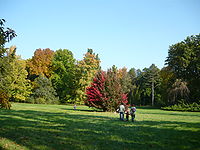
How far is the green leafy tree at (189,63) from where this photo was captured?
4406 centimetres

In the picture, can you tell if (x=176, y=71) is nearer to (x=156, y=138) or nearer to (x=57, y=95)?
(x=57, y=95)

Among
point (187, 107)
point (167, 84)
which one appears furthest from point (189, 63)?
point (187, 107)

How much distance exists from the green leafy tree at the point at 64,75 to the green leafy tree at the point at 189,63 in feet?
86.3

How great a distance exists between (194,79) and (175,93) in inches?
261

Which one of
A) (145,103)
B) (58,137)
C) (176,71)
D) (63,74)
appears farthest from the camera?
(145,103)

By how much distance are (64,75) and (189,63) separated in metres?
33.6

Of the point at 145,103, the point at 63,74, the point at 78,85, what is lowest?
the point at 145,103

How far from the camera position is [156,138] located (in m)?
8.27

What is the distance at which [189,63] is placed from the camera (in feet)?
148

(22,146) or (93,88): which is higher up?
(93,88)

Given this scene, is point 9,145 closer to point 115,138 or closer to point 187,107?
point 115,138

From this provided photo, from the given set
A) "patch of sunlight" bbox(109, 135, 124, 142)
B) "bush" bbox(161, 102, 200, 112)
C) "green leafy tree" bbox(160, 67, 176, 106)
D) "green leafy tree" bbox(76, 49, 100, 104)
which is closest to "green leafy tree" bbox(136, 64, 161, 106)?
"green leafy tree" bbox(160, 67, 176, 106)

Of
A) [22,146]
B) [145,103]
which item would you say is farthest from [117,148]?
[145,103]

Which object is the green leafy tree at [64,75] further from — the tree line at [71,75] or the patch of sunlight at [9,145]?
the patch of sunlight at [9,145]
